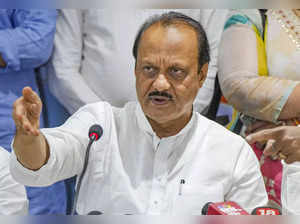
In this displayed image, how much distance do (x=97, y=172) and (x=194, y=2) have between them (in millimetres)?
539

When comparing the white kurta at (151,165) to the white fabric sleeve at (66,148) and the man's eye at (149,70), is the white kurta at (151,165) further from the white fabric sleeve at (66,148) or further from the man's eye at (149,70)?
the man's eye at (149,70)

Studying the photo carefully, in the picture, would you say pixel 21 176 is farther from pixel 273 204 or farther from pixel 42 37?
pixel 273 204

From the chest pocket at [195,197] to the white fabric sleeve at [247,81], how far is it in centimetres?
24

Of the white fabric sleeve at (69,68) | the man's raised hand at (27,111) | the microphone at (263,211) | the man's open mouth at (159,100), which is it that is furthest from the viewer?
the white fabric sleeve at (69,68)

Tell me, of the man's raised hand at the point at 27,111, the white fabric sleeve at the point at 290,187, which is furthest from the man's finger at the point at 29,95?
the white fabric sleeve at the point at 290,187

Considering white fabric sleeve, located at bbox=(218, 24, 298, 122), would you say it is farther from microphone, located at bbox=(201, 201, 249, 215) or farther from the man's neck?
microphone, located at bbox=(201, 201, 249, 215)

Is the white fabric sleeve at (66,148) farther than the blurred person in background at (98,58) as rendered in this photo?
No

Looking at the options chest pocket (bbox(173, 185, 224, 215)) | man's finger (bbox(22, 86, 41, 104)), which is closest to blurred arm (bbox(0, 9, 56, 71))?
man's finger (bbox(22, 86, 41, 104))

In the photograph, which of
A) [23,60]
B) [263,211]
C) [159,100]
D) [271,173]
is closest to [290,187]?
[271,173]

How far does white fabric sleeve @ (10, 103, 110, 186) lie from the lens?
3.32 ft

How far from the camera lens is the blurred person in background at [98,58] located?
3.86 ft

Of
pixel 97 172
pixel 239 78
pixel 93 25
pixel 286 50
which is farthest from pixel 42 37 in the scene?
pixel 286 50

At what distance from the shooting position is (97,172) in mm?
1165

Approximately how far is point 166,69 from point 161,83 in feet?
0.13
